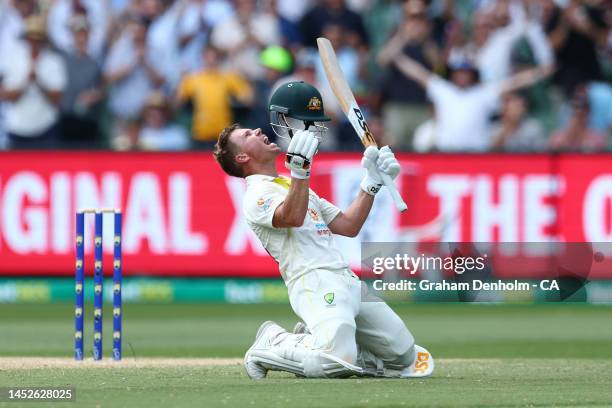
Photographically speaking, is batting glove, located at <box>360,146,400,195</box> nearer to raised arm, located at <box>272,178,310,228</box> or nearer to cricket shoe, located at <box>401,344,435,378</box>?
raised arm, located at <box>272,178,310,228</box>

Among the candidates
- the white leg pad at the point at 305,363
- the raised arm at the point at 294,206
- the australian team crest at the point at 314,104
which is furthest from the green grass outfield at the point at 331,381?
the australian team crest at the point at 314,104

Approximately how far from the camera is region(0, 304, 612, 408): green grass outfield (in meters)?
6.77

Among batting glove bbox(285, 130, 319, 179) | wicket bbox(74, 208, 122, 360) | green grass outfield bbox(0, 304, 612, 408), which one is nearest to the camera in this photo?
green grass outfield bbox(0, 304, 612, 408)

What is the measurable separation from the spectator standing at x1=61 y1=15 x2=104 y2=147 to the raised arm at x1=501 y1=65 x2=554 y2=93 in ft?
14.8

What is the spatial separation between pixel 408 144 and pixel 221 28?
2.59m

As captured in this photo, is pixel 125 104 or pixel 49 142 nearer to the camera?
pixel 49 142

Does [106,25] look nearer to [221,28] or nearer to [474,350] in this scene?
[221,28]

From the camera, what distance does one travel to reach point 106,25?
16406 mm

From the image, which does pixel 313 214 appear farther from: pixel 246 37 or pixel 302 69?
pixel 246 37

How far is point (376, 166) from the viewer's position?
312 inches

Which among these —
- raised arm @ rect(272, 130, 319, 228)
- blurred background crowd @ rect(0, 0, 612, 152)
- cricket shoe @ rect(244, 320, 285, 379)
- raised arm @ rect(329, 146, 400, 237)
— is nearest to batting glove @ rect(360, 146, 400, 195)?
raised arm @ rect(329, 146, 400, 237)

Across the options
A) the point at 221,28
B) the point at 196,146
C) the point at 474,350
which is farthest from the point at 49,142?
the point at 474,350

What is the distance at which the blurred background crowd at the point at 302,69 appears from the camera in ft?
50.0

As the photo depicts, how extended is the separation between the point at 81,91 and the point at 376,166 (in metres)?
8.49
